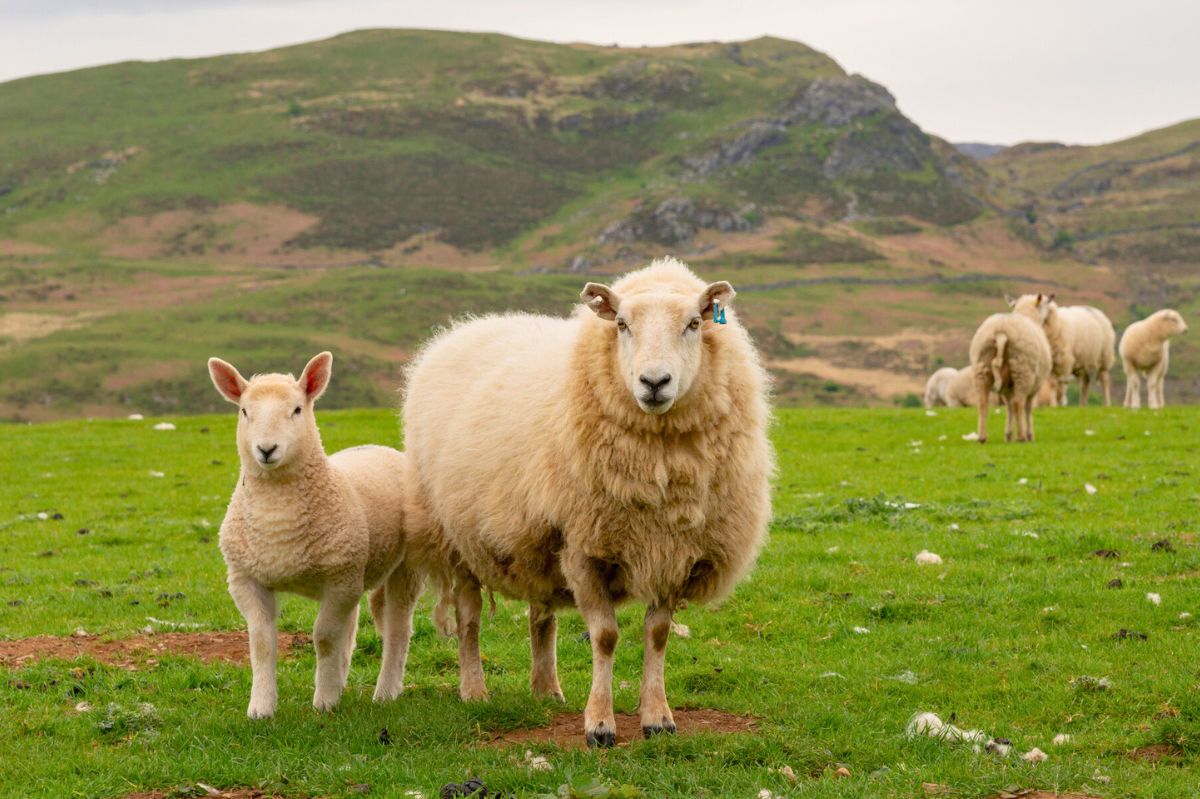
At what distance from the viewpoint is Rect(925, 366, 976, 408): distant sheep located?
42406 millimetres

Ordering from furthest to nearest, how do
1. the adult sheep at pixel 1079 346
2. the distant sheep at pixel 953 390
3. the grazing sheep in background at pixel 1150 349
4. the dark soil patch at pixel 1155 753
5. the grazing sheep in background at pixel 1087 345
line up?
the distant sheep at pixel 953 390, the grazing sheep in background at pixel 1087 345, the grazing sheep in background at pixel 1150 349, the adult sheep at pixel 1079 346, the dark soil patch at pixel 1155 753

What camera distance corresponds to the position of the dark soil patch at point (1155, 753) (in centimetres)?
742

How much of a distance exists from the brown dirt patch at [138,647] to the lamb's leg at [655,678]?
376 centimetres

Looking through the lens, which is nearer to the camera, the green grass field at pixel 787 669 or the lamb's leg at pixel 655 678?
the green grass field at pixel 787 669

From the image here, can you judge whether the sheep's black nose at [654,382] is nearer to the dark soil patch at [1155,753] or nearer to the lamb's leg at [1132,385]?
the dark soil patch at [1155,753]

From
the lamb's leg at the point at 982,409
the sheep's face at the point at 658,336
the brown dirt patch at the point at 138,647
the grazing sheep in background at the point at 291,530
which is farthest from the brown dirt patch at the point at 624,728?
the lamb's leg at the point at 982,409

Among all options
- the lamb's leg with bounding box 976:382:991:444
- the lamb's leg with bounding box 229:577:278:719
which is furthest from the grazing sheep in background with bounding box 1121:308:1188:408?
the lamb's leg with bounding box 229:577:278:719

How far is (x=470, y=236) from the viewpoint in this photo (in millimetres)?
155625

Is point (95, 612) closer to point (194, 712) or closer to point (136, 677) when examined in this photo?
point (136, 677)

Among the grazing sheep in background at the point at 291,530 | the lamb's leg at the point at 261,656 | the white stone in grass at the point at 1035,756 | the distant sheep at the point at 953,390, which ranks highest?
the grazing sheep in background at the point at 291,530

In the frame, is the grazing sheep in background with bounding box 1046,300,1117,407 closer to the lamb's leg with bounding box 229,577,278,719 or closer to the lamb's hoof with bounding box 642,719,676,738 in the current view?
the lamb's hoof with bounding box 642,719,676,738

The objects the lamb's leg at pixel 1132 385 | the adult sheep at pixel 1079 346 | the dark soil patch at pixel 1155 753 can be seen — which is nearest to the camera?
the dark soil patch at pixel 1155 753

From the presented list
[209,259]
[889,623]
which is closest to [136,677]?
[889,623]

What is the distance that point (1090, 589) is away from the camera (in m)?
11.4
